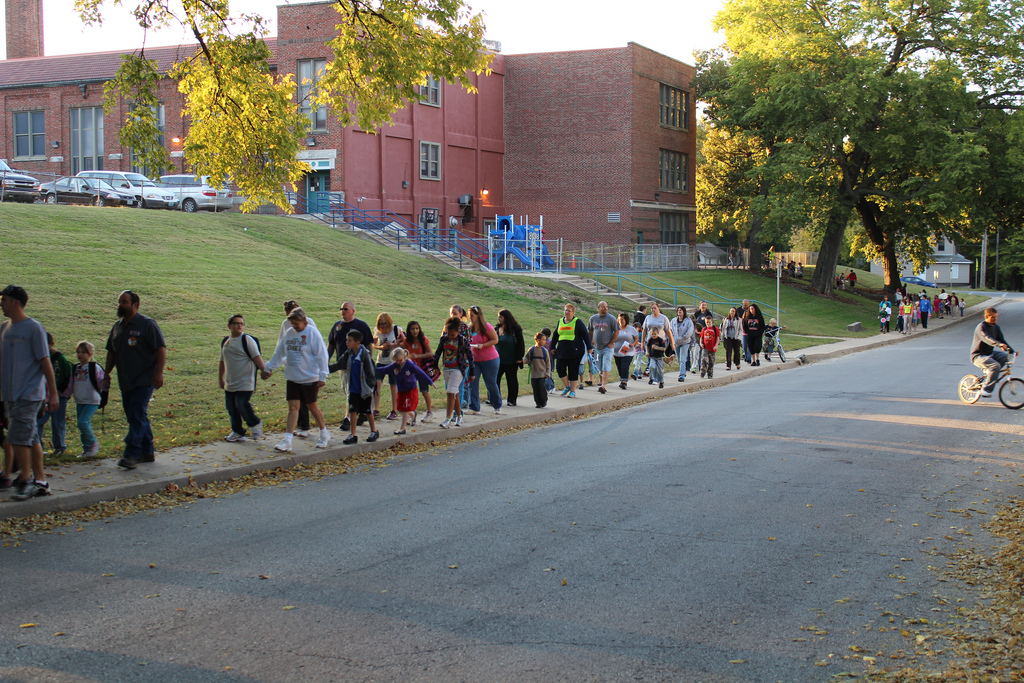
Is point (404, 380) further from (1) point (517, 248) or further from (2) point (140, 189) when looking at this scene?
(1) point (517, 248)

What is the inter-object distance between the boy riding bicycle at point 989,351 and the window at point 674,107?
119 ft

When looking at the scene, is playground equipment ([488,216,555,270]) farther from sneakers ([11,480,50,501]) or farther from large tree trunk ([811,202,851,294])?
sneakers ([11,480,50,501])

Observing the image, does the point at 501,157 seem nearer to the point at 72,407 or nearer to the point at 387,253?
the point at 387,253

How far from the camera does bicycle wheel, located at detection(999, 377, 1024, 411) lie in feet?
50.8

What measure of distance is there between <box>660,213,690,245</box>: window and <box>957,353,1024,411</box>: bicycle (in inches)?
1400

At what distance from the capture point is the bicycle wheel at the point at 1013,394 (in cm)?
1548

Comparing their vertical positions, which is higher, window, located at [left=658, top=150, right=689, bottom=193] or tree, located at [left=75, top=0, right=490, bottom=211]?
window, located at [left=658, top=150, right=689, bottom=193]

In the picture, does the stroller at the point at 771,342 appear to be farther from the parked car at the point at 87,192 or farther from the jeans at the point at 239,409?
the parked car at the point at 87,192

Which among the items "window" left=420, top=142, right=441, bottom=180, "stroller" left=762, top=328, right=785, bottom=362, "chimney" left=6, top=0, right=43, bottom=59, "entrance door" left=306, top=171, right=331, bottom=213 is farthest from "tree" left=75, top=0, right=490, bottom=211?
"chimney" left=6, top=0, right=43, bottom=59

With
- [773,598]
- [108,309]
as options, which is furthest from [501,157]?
[773,598]

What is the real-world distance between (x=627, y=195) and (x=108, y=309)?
3412 centimetres

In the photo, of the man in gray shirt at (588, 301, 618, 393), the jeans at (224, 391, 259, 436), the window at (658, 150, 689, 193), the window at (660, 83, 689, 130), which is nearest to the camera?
the jeans at (224, 391, 259, 436)

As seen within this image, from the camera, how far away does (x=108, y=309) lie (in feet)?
57.8

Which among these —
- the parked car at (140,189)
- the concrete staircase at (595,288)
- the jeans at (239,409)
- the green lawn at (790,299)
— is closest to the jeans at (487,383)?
the jeans at (239,409)
